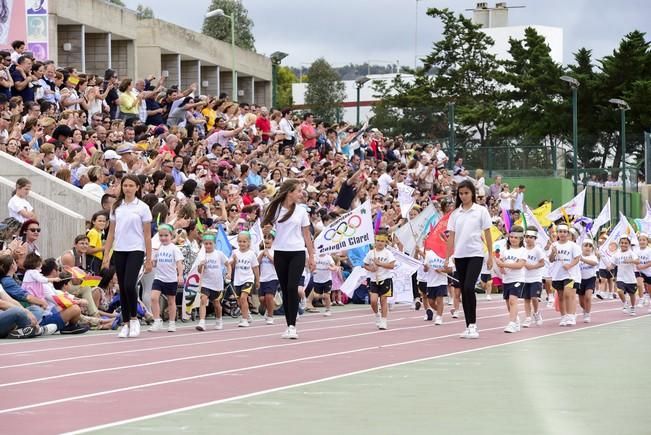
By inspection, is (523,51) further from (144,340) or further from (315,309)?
(144,340)

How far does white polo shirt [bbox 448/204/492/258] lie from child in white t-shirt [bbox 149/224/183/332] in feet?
13.1

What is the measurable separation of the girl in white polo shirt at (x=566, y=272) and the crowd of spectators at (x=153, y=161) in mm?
3974

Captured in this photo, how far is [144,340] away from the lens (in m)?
17.4

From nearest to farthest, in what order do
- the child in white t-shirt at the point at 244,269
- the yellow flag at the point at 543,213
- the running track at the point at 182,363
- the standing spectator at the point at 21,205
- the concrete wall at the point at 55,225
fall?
the running track at the point at 182,363
the standing spectator at the point at 21,205
the child in white t-shirt at the point at 244,269
the concrete wall at the point at 55,225
the yellow flag at the point at 543,213

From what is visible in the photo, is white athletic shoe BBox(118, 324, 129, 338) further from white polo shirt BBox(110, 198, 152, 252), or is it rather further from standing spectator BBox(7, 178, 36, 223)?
standing spectator BBox(7, 178, 36, 223)

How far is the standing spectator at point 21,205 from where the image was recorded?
66.8ft

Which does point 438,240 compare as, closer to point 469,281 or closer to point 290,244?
point 469,281

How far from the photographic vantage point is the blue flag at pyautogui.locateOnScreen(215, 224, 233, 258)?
21688mm

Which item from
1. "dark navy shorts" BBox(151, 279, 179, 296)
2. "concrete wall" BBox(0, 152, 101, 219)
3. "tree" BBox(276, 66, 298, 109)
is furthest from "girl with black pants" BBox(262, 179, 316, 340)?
"tree" BBox(276, 66, 298, 109)

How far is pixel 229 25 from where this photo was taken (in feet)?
377

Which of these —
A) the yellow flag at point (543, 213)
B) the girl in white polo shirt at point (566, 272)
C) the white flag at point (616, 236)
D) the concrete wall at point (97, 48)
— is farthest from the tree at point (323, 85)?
the girl in white polo shirt at point (566, 272)

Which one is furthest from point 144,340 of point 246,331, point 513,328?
point 513,328

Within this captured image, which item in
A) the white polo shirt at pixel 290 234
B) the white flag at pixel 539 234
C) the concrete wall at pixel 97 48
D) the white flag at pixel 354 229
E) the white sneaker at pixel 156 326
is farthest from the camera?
the concrete wall at pixel 97 48

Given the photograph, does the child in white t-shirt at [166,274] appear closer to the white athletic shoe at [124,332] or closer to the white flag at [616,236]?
the white athletic shoe at [124,332]
